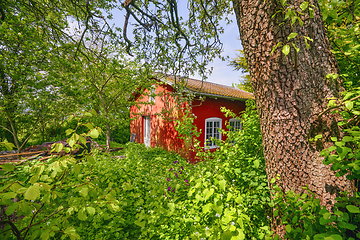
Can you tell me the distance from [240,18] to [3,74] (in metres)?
7.40

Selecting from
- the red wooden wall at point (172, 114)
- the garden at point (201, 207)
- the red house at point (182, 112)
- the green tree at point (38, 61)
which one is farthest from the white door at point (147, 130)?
the garden at point (201, 207)

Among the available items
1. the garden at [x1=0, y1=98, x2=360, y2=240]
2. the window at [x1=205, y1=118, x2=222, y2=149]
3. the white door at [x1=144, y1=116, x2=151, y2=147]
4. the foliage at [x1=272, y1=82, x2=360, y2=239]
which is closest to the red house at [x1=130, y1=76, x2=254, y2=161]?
the window at [x1=205, y1=118, x2=222, y2=149]

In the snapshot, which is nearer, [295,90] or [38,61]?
[295,90]

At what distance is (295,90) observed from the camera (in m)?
1.54

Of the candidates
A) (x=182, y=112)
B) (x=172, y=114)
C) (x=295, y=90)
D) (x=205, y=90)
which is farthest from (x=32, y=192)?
(x=205, y=90)

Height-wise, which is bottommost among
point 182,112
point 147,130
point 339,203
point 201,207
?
point 201,207

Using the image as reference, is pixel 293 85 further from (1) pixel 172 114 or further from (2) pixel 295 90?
(1) pixel 172 114

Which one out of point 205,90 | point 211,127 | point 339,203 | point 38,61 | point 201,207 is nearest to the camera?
point 339,203

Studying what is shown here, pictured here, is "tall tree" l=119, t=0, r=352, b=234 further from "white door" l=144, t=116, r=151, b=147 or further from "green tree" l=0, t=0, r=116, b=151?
"white door" l=144, t=116, r=151, b=147

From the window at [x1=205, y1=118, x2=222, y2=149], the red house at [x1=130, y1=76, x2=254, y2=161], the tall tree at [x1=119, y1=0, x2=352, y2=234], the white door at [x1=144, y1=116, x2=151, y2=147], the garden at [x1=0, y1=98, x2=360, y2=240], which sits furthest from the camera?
the white door at [x1=144, y1=116, x2=151, y2=147]

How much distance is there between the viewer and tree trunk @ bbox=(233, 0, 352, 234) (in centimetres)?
148

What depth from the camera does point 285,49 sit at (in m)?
1.13

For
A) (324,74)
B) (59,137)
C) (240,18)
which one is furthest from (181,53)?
(59,137)

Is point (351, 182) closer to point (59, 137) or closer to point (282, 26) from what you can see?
point (282, 26)
